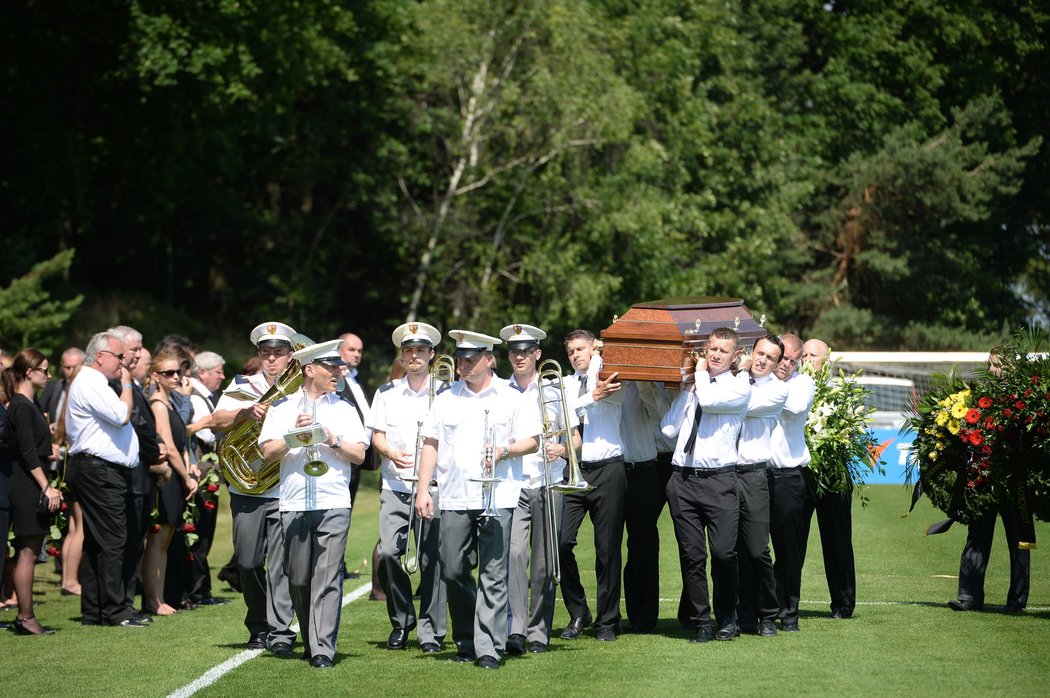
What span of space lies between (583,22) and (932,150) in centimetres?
1309

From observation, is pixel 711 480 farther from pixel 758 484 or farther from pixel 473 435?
pixel 473 435

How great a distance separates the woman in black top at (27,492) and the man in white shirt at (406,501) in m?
2.68

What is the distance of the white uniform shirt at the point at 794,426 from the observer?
10516mm

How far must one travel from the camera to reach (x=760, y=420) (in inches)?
404

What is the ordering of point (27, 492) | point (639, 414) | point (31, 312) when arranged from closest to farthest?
point (639, 414), point (27, 492), point (31, 312)

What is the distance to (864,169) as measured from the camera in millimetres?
40969

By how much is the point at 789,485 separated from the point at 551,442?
193 cm

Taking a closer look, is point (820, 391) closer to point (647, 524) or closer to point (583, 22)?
point (647, 524)

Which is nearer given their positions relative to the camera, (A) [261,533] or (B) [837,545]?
(A) [261,533]

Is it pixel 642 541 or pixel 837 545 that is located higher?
pixel 642 541

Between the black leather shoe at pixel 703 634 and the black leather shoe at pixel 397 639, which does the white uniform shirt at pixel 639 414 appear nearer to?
the black leather shoe at pixel 703 634

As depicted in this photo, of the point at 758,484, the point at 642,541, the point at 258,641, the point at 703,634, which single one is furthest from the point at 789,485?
the point at 258,641

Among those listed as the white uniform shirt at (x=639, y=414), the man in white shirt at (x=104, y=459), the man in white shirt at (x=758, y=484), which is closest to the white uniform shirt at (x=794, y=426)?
the man in white shirt at (x=758, y=484)

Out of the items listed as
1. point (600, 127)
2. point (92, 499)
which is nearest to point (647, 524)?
point (92, 499)
